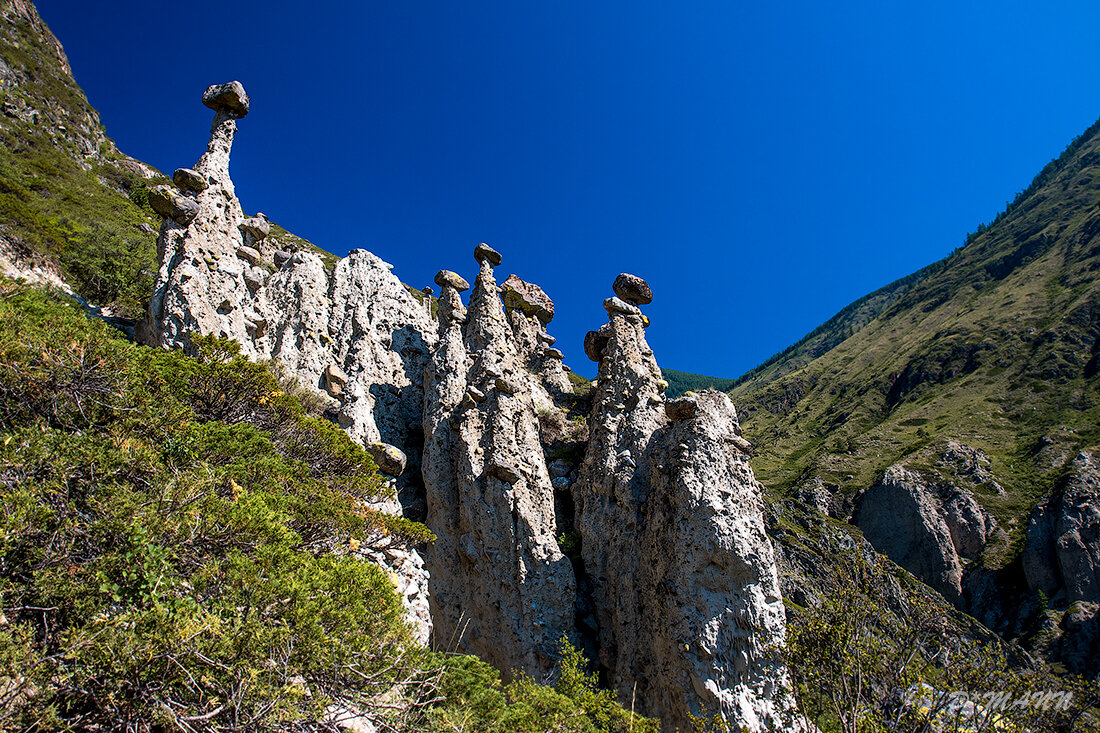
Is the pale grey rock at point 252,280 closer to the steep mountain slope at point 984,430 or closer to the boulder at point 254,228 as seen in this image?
the boulder at point 254,228

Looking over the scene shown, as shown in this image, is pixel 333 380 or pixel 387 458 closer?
pixel 387 458

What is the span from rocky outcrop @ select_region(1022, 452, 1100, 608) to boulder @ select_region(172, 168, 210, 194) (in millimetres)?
67354

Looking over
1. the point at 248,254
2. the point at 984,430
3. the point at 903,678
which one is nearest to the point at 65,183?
the point at 248,254

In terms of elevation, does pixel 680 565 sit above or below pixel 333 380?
below

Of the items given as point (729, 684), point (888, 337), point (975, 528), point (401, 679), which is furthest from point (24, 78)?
point (888, 337)

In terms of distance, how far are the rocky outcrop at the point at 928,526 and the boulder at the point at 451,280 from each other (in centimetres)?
4859

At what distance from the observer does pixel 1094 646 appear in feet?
127

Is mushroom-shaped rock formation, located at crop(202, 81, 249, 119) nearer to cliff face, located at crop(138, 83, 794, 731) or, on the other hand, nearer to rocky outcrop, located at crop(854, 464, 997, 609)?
cliff face, located at crop(138, 83, 794, 731)

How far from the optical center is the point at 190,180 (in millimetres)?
19609

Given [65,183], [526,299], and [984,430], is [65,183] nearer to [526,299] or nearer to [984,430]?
[526,299]

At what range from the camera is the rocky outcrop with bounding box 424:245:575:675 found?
55.2 feet

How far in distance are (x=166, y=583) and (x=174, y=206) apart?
53.9ft

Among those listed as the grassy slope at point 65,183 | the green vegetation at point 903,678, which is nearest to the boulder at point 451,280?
the grassy slope at point 65,183

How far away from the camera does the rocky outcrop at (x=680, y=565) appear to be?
13781 mm
